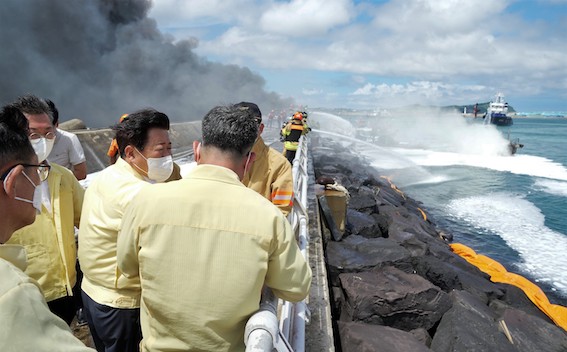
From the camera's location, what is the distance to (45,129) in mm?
2889

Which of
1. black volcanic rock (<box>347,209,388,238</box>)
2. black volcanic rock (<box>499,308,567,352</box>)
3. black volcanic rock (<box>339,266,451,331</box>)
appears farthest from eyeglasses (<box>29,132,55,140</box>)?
black volcanic rock (<box>499,308,567,352</box>)

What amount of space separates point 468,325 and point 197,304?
3.37 meters

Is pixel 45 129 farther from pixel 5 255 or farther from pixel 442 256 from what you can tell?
pixel 442 256

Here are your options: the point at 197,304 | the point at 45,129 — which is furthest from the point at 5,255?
the point at 45,129

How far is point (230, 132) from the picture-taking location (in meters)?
1.52

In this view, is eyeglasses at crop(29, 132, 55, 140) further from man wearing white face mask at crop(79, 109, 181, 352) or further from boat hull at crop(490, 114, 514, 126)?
boat hull at crop(490, 114, 514, 126)

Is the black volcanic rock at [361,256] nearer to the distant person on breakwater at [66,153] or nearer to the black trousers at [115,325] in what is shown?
the black trousers at [115,325]

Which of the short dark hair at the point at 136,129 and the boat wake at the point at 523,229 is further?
the boat wake at the point at 523,229

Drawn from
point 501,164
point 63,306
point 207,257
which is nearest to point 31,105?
point 63,306

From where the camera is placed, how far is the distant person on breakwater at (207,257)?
1.36 m

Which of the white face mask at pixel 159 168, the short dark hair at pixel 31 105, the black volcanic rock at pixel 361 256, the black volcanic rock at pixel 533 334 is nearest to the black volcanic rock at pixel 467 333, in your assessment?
the black volcanic rock at pixel 533 334

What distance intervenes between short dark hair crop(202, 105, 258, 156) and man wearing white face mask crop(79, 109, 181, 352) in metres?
0.59

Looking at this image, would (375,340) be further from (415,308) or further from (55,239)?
(55,239)

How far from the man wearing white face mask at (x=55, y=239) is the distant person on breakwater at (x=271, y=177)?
4.09 ft
